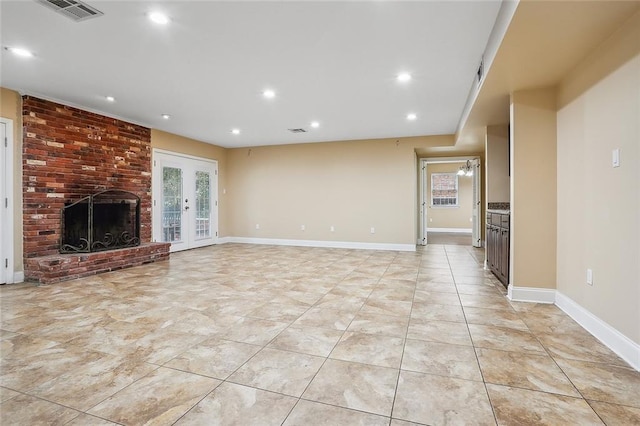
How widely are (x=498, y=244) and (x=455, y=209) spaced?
8.01 meters

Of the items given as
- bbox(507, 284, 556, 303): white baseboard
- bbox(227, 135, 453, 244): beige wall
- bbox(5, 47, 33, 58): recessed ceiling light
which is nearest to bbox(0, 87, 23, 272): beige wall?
bbox(5, 47, 33, 58): recessed ceiling light

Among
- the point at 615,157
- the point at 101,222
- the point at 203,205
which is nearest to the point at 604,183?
the point at 615,157

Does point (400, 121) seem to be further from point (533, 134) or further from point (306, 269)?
point (306, 269)

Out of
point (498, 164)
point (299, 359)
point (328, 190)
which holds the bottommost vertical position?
point (299, 359)

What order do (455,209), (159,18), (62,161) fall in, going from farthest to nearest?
(455,209) < (62,161) < (159,18)

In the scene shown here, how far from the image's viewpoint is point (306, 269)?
505 cm

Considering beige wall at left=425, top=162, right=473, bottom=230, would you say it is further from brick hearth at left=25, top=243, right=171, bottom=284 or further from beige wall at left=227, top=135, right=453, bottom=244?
brick hearth at left=25, top=243, right=171, bottom=284

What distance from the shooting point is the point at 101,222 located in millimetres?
5160

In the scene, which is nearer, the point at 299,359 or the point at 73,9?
the point at 299,359

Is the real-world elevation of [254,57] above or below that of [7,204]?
above

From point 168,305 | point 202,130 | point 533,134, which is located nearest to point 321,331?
point 168,305

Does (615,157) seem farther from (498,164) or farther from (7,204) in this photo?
(7,204)

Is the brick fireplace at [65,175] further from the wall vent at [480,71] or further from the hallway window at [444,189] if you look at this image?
the hallway window at [444,189]

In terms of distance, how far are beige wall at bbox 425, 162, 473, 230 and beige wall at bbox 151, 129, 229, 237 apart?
25.2 feet
